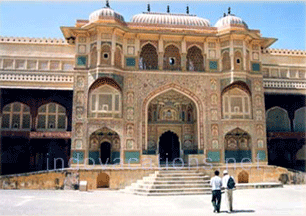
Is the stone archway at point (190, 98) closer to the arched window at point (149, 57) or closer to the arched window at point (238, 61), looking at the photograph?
the arched window at point (149, 57)

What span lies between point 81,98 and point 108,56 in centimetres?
252

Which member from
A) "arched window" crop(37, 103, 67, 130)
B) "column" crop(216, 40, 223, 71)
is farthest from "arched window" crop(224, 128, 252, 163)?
"arched window" crop(37, 103, 67, 130)

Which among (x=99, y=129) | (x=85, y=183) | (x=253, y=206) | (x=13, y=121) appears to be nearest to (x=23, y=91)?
(x=13, y=121)

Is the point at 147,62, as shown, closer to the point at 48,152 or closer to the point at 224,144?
the point at 224,144

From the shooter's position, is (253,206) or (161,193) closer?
(253,206)

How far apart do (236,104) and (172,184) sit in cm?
605

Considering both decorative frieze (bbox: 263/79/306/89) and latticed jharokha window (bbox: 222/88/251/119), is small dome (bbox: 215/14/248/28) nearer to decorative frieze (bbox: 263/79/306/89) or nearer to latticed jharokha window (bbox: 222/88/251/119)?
latticed jharokha window (bbox: 222/88/251/119)

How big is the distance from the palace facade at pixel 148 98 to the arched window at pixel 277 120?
0.71 m

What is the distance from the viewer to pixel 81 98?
1527cm

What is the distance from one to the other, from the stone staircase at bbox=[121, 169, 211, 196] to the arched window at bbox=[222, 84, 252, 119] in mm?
3886

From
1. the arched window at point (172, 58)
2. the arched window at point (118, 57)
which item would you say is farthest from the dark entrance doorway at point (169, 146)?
the arched window at point (118, 57)

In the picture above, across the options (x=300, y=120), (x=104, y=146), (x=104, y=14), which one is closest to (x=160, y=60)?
(x=104, y=14)

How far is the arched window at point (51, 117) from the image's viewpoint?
17.5m

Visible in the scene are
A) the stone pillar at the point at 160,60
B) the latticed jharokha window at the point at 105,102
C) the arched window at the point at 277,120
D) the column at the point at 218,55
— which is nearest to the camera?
the latticed jharokha window at the point at 105,102
